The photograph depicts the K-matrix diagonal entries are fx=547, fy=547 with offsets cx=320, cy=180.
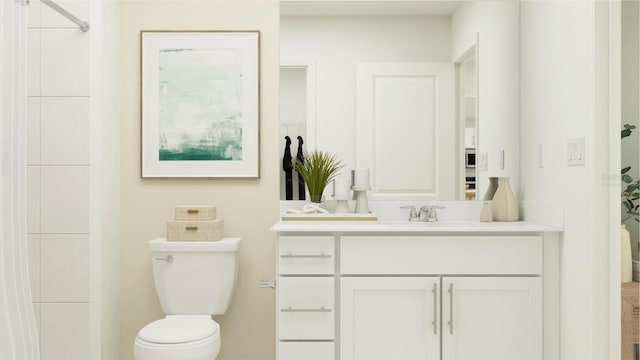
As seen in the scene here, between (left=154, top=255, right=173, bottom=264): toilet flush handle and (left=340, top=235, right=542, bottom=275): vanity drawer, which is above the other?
(left=340, top=235, right=542, bottom=275): vanity drawer

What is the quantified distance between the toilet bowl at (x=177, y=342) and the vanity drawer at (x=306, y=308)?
29 cm

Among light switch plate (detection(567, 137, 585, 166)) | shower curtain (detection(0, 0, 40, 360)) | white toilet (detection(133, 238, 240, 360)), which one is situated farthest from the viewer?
white toilet (detection(133, 238, 240, 360))

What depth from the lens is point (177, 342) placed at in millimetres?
2102

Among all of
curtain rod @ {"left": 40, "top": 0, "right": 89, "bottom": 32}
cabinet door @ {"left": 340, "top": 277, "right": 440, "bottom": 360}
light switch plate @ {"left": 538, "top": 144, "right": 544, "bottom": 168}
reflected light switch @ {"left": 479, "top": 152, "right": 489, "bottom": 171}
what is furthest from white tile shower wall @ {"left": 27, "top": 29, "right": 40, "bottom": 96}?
light switch plate @ {"left": 538, "top": 144, "right": 544, "bottom": 168}

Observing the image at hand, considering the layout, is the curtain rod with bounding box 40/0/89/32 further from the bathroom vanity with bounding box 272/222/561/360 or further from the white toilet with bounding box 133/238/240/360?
the bathroom vanity with bounding box 272/222/561/360

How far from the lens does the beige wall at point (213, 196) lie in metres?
2.75

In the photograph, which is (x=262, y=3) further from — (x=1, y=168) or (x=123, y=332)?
(x=123, y=332)

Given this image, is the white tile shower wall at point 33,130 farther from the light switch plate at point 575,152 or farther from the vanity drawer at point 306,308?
the light switch plate at point 575,152

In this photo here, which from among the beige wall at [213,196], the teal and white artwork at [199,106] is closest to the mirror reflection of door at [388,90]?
the beige wall at [213,196]

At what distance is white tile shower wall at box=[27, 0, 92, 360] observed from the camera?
2447 millimetres

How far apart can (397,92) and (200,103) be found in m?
0.99

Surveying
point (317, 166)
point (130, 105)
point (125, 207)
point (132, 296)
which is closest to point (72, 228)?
point (125, 207)

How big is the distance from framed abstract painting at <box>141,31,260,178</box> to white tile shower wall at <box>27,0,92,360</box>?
1.17ft

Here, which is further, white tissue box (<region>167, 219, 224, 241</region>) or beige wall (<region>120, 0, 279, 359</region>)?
beige wall (<region>120, 0, 279, 359</region>)
